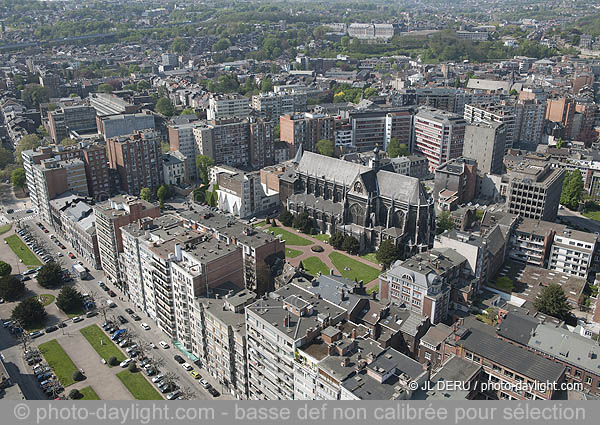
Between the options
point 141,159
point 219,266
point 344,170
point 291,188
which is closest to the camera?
point 219,266

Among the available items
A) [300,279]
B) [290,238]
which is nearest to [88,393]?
[300,279]

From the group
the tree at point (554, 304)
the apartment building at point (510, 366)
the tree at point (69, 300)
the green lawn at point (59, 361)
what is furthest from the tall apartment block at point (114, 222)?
the tree at point (554, 304)

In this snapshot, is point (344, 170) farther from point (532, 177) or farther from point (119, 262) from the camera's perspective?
point (119, 262)

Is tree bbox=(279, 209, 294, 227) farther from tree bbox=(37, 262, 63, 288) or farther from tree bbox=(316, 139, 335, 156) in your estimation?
tree bbox=(37, 262, 63, 288)

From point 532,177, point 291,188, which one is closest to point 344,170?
point 291,188

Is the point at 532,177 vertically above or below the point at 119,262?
above
